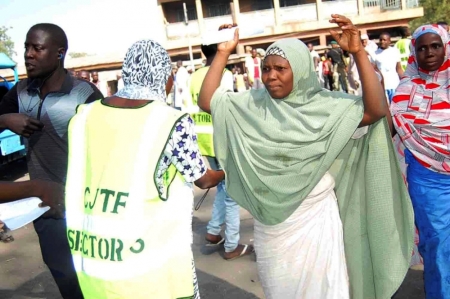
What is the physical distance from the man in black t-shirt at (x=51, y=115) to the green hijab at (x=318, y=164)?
0.86m

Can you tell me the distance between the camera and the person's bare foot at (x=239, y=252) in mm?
4500

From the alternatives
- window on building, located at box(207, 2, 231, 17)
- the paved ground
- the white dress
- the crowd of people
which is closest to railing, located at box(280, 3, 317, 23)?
window on building, located at box(207, 2, 231, 17)

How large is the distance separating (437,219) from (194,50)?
28866 millimetres

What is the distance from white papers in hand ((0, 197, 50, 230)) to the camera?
2.38m

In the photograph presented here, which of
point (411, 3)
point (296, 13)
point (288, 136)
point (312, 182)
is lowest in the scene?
point (312, 182)

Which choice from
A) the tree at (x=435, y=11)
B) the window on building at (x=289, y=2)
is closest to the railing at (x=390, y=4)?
the tree at (x=435, y=11)

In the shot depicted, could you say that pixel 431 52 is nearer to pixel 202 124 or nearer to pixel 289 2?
pixel 202 124

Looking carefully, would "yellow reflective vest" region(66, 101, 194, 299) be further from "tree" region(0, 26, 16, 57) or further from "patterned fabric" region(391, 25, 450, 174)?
"tree" region(0, 26, 16, 57)

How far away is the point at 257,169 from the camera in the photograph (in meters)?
2.78

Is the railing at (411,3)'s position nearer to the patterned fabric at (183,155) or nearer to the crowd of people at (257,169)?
the crowd of people at (257,169)

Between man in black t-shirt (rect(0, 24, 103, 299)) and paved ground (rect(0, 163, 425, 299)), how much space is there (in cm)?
135

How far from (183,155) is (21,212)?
869 millimetres

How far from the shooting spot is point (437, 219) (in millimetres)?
3191

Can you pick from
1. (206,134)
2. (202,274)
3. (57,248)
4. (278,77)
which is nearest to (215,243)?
(202,274)
